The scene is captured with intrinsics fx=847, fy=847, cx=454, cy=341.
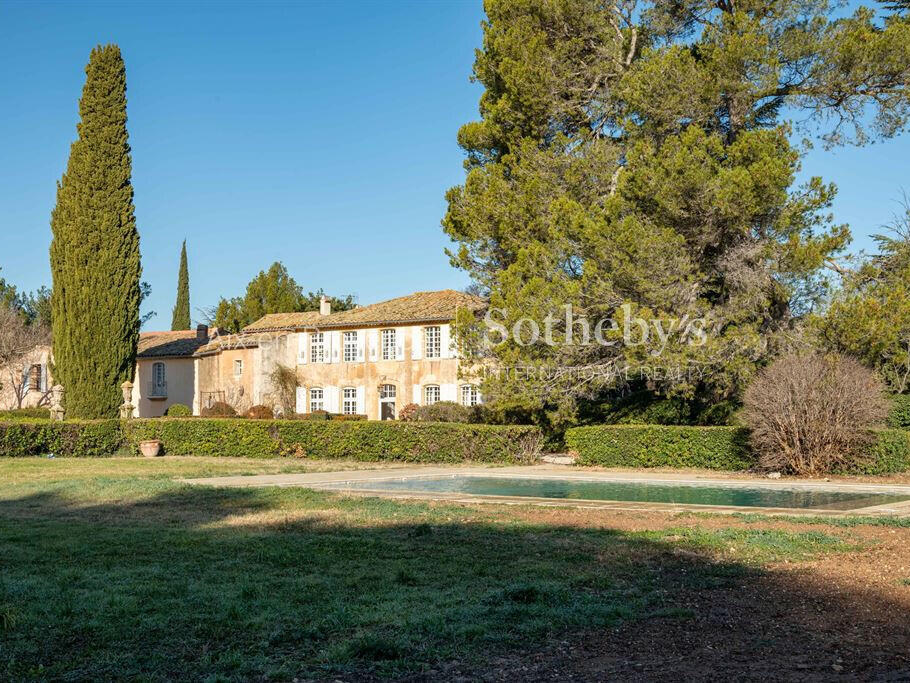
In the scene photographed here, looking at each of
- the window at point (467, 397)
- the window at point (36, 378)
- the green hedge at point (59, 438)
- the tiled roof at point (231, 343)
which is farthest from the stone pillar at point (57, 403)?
the window at point (36, 378)

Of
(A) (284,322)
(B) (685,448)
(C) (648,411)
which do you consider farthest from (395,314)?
(B) (685,448)

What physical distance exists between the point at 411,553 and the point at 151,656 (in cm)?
378

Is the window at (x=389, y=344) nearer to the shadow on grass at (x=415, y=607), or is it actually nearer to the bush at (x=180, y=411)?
the bush at (x=180, y=411)

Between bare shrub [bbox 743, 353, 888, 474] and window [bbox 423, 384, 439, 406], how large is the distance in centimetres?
2008

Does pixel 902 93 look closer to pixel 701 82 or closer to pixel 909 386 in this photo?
pixel 701 82

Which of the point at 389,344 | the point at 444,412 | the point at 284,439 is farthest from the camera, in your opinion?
the point at 389,344

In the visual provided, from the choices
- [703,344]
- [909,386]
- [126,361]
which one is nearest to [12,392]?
[126,361]

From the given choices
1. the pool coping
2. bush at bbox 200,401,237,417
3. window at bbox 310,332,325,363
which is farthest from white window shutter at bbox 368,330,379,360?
the pool coping

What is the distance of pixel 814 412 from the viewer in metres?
17.7

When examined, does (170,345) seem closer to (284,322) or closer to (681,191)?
(284,322)

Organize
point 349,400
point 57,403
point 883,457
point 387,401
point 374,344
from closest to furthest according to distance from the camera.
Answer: point 883,457 < point 57,403 < point 387,401 < point 374,344 < point 349,400

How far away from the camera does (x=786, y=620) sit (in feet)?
18.9

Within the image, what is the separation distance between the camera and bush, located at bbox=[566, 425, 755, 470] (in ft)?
66.6

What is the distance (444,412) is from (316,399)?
32.7 feet
